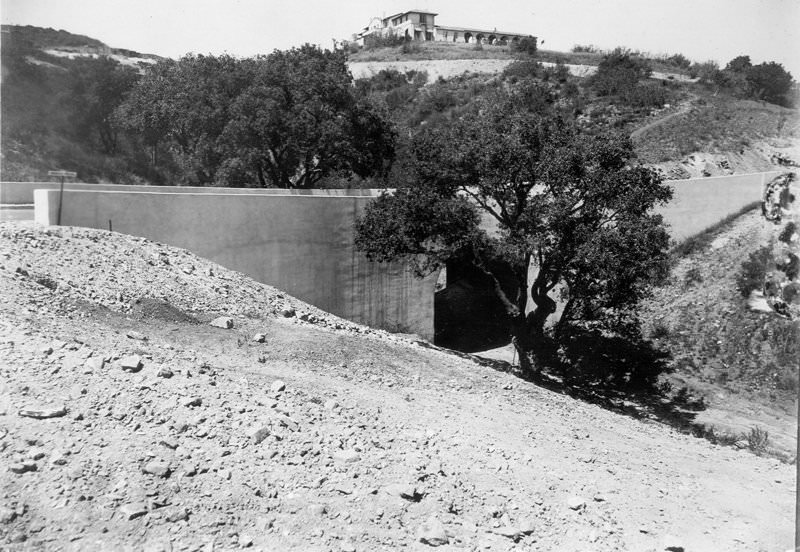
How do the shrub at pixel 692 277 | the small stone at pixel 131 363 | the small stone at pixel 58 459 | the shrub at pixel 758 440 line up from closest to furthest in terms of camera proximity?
the small stone at pixel 58 459 < the small stone at pixel 131 363 < the shrub at pixel 758 440 < the shrub at pixel 692 277

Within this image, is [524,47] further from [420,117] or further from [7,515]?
[7,515]

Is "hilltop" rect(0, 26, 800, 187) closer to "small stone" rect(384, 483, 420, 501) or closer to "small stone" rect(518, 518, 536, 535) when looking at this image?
"small stone" rect(518, 518, 536, 535)

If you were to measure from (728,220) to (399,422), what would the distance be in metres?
15.2

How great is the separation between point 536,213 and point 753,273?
717cm

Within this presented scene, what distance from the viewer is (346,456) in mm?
6590

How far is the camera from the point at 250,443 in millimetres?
6500

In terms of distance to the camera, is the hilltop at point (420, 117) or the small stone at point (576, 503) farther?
the hilltop at point (420, 117)

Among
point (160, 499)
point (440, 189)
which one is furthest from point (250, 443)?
point (440, 189)

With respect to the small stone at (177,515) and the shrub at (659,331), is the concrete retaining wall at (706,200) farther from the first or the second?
the small stone at (177,515)

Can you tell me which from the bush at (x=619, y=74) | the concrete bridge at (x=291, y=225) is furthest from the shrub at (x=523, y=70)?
the concrete bridge at (x=291, y=225)

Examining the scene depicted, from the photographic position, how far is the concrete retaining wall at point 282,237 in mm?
12609

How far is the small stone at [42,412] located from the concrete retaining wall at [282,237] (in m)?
6.37

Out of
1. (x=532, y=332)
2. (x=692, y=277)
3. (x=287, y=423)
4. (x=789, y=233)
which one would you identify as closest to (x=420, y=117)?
(x=692, y=277)

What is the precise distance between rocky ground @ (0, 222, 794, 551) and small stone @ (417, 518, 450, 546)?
12 millimetres
